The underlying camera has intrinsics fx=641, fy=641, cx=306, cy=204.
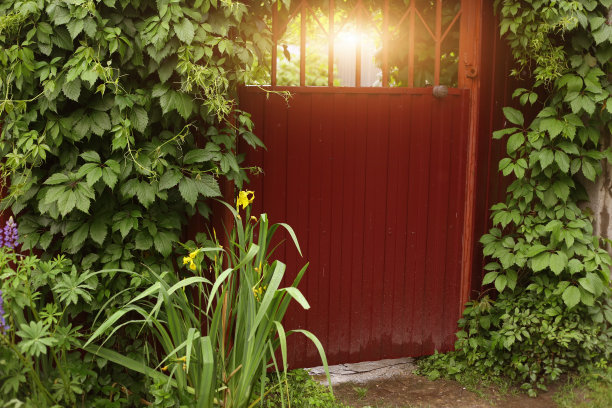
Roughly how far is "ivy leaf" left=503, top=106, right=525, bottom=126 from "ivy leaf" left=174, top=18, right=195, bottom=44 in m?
2.08

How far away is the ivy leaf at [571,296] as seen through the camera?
3742 millimetres

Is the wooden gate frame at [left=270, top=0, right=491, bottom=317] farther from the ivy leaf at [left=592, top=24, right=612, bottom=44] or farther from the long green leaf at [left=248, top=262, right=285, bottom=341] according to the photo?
the long green leaf at [left=248, top=262, right=285, bottom=341]

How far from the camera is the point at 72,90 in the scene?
2.99 m

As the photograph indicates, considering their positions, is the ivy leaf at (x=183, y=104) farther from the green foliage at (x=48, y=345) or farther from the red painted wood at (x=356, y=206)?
the red painted wood at (x=356, y=206)

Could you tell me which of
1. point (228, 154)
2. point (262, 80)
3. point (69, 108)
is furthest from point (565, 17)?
point (69, 108)

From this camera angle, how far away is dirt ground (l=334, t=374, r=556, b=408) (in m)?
3.80

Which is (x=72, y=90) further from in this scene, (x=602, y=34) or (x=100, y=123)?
(x=602, y=34)

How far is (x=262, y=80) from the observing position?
3822 millimetres

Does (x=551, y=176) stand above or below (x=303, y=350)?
above

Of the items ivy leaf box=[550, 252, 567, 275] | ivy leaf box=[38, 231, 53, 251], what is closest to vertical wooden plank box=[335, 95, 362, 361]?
ivy leaf box=[550, 252, 567, 275]

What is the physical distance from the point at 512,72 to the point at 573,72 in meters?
0.37

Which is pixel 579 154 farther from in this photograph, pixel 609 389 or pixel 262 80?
pixel 262 80

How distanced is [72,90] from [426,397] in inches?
105

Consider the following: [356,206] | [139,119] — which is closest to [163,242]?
[139,119]
